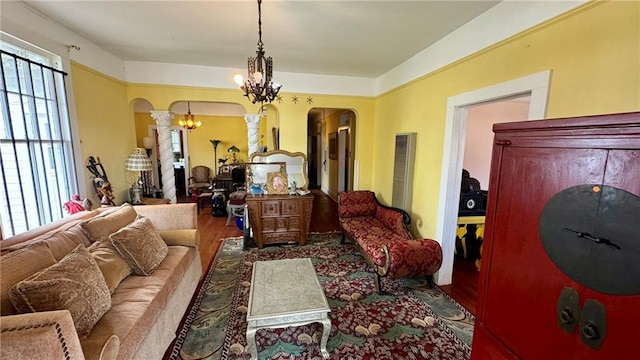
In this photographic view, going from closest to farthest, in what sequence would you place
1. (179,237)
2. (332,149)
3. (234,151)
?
(179,237) → (332,149) → (234,151)

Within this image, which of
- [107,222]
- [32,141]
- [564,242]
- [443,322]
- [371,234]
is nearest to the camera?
[564,242]

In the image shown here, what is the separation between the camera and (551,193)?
92 centimetres

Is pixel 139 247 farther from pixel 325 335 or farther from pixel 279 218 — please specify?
pixel 279 218

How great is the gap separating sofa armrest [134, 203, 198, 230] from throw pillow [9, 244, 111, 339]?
105cm

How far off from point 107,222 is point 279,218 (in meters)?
1.98

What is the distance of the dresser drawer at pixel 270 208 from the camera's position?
141 inches

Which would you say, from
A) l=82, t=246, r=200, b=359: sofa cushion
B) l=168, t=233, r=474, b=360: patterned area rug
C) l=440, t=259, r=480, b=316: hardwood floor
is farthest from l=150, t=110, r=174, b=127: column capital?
l=440, t=259, r=480, b=316: hardwood floor

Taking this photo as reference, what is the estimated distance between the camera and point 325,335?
178 cm

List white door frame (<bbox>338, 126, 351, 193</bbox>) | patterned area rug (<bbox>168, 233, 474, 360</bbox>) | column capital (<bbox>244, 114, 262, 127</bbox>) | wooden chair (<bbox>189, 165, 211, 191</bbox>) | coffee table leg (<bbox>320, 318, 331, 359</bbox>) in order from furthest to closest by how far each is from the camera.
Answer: wooden chair (<bbox>189, 165, 211, 191</bbox>), white door frame (<bbox>338, 126, 351, 193</bbox>), column capital (<bbox>244, 114, 262, 127</bbox>), patterned area rug (<bbox>168, 233, 474, 360</bbox>), coffee table leg (<bbox>320, 318, 331, 359</bbox>)

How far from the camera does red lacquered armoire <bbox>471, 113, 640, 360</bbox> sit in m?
0.73

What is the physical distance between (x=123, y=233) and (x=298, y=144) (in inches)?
116

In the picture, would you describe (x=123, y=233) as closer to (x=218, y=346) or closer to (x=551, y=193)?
(x=218, y=346)

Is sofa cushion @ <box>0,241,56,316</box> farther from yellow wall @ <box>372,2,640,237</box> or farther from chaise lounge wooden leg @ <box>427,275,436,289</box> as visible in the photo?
yellow wall @ <box>372,2,640,237</box>

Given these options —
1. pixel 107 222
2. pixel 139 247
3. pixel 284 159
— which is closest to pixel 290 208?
pixel 284 159
